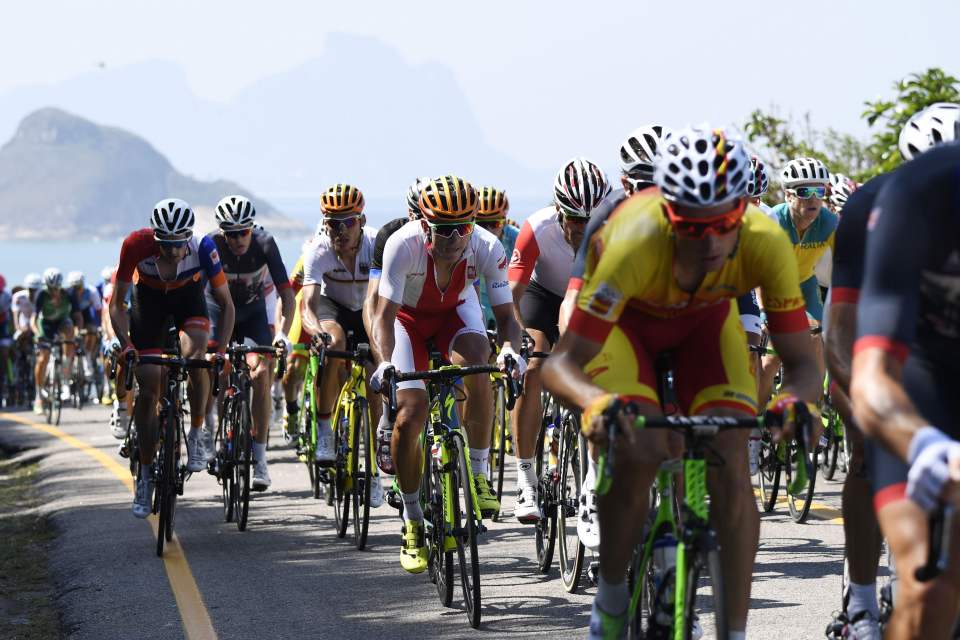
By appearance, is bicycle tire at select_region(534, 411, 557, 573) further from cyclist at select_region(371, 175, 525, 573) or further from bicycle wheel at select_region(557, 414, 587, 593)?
cyclist at select_region(371, 175, 525, 573)

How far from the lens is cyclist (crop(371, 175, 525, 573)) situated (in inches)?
307

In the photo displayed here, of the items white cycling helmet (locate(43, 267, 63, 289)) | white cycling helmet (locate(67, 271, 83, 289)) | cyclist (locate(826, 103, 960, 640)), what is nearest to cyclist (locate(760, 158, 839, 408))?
cyclist (locate(826, 103, 960, 640))

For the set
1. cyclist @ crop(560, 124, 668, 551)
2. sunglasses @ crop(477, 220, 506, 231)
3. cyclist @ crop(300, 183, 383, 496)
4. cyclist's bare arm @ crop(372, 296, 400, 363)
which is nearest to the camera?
cyclist @ crop(560, 124, 668, 551)

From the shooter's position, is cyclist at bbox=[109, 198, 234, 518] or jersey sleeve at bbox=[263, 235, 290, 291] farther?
jersey sleeve at bbox=[263, 235, 290, 291]

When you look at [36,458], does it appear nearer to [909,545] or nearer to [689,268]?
[689,268]

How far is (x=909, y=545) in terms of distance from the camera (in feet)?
11.8

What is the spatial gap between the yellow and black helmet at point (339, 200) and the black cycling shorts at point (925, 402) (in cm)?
704

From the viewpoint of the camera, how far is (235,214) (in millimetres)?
11562

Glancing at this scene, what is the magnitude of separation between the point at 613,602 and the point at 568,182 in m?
3.95

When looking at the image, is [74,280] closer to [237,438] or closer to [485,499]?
[237,438]

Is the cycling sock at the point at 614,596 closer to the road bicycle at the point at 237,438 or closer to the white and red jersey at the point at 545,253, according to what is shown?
the white and red jersey at the point at 545,253

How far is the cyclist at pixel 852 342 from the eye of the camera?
485cm

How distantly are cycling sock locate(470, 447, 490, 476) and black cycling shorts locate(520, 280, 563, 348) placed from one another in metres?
1.23

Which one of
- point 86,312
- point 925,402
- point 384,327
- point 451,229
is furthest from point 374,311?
point 86,312
